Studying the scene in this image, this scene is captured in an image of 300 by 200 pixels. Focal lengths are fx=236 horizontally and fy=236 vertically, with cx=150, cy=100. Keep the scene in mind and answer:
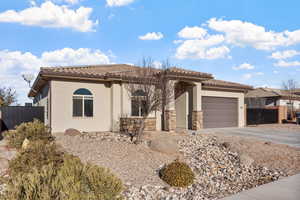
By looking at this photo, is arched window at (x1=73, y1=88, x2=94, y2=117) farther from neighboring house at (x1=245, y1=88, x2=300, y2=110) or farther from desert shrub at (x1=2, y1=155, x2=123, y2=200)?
neighboring house at (x1=245, y1=88, x2=300, y2=110)

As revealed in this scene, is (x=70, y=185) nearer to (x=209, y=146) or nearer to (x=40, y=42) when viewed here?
(x=209, y=146)

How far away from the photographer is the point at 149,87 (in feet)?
38.0

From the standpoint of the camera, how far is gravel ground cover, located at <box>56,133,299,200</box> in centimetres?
598

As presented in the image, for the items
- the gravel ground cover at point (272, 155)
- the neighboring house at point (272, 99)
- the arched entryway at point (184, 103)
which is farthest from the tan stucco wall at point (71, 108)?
the neighboring house at point (272, 99)

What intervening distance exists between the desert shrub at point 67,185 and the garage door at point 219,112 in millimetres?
16102

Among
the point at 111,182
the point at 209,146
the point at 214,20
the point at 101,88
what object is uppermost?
the point at 214,20

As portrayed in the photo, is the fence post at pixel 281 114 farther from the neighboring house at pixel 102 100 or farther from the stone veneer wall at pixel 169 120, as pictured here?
the stone veneer wall at pixel 169 120

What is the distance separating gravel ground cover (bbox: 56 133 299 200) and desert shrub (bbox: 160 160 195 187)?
0.16 meters

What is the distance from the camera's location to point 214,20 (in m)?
17.1

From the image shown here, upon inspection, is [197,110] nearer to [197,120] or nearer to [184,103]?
[197,120]

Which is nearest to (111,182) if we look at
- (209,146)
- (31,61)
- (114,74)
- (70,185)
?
(70,185)

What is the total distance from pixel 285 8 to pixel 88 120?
1177 cm

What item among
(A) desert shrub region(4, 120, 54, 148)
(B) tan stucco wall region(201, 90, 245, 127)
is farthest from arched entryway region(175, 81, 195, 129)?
(A) desert shrub region(4, 120, 54, 148)

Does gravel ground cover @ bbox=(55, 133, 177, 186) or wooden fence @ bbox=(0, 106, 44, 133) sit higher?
wooden fence @ bbox=(0, 106, 44, 133)
